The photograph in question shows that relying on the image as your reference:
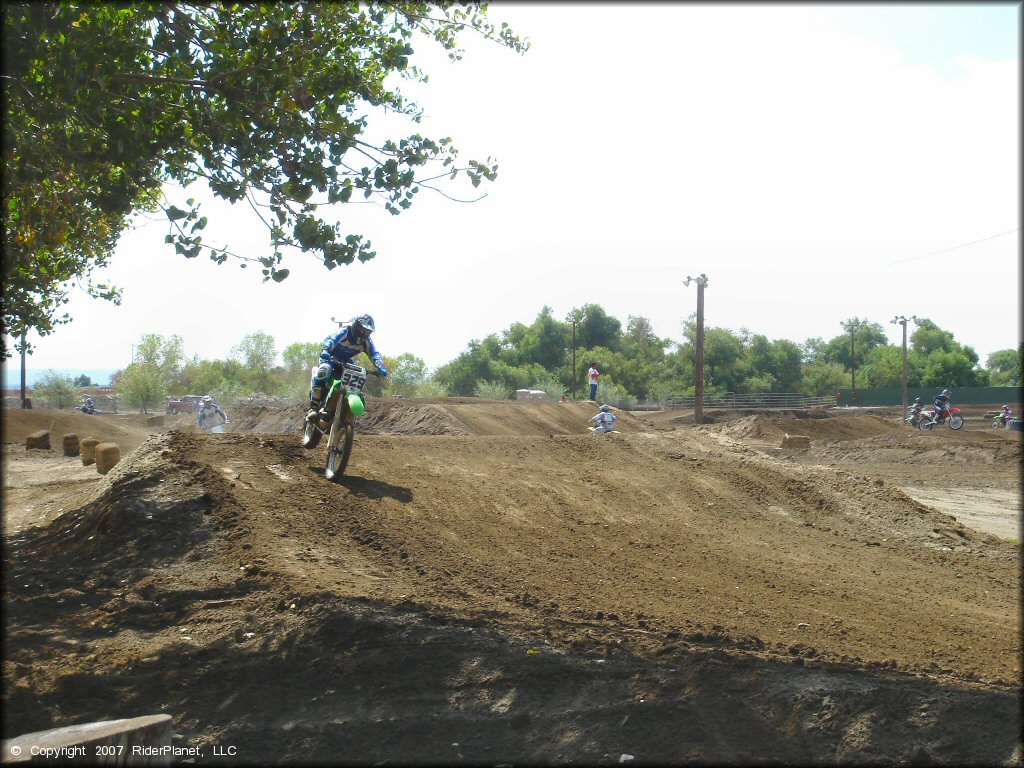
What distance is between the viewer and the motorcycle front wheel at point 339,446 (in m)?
9.65

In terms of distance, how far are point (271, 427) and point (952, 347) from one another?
71.9 meters

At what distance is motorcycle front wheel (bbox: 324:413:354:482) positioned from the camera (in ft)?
31.7

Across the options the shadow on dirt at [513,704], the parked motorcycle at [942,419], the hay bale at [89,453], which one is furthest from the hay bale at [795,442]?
the shadow on dirt at [513,704]

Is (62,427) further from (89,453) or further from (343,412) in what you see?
(343,412)

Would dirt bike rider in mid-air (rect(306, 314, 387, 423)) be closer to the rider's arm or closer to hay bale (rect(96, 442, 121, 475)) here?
the rider's arm

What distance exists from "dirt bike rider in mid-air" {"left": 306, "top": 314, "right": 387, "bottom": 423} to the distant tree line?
101 ft

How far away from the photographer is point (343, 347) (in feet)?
33.3

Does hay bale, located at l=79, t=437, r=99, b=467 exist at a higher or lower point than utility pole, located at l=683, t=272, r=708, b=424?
lower

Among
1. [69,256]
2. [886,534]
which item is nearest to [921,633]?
[886,534]

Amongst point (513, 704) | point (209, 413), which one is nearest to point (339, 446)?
point (513, 704)

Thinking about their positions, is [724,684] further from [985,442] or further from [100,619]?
[985,442]

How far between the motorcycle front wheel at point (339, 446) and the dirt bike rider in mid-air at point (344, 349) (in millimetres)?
501

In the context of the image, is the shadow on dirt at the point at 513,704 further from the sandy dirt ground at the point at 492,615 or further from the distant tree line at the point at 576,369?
the distant tree line at the point at 576,369

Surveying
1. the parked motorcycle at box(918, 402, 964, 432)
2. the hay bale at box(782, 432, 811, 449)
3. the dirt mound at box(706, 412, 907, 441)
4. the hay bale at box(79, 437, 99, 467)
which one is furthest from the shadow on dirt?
the parked motorcycle at box(918, 402, 964, 432)
